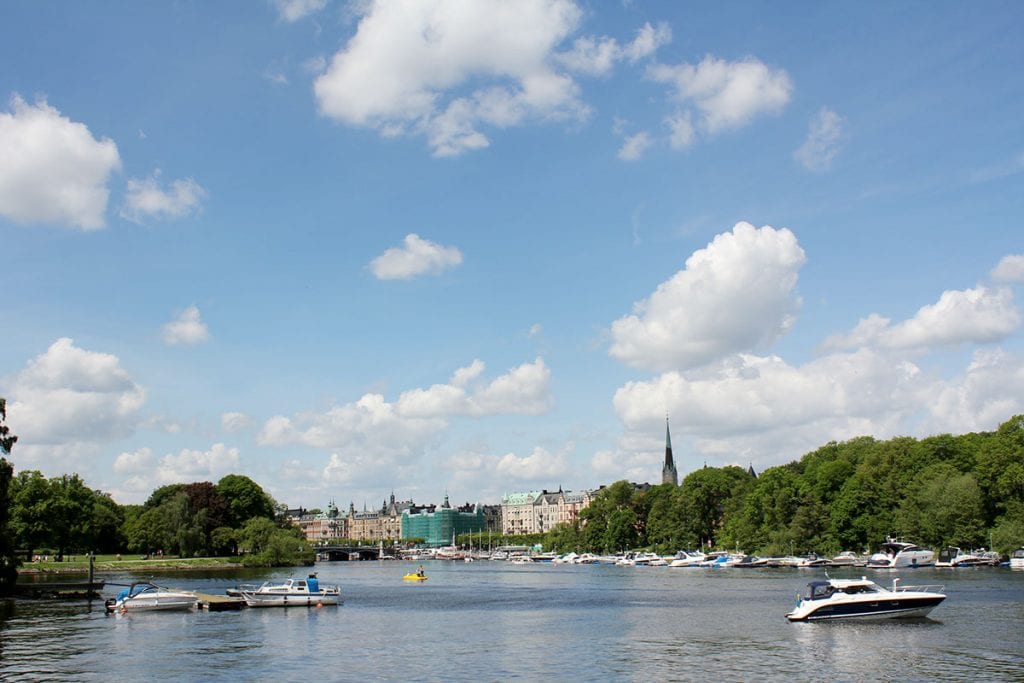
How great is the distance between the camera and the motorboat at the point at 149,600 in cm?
8256

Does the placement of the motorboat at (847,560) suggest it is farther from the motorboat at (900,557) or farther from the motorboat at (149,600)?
the motorboat at (149,600)

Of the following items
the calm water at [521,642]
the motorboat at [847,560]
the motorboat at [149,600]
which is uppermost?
the motorboat at [149,600]

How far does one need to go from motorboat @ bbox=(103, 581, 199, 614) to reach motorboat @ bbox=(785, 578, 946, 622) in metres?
51.8

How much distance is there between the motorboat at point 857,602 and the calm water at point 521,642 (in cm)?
133

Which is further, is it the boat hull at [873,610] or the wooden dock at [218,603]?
the wooden dock at [218,603]

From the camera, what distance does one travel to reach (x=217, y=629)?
6931 cm

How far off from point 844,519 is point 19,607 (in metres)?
122

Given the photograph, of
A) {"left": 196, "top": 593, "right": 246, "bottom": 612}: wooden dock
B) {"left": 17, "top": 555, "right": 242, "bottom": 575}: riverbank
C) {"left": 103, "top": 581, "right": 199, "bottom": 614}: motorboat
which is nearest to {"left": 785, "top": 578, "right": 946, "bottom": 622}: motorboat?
{"left": 196, "top": 593, "right": 246, "bottom": 612}: wooden dock

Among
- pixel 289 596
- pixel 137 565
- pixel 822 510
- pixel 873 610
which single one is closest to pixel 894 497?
pixel 822 510

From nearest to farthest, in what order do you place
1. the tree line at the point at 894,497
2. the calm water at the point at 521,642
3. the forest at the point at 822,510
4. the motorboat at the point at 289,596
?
the calm water at the point at 521,642
the motorboat at the point at 289,596
the forest at the point at 822,510
the tree line at the point at 894,497

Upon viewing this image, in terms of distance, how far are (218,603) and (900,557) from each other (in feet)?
314

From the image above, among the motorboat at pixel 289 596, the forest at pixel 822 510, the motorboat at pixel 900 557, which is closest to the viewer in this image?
the motorboat at pixel 289 596

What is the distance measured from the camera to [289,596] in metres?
90.1

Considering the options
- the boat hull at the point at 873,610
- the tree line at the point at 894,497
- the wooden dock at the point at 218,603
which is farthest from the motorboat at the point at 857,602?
the tree line at the point at 894,497
